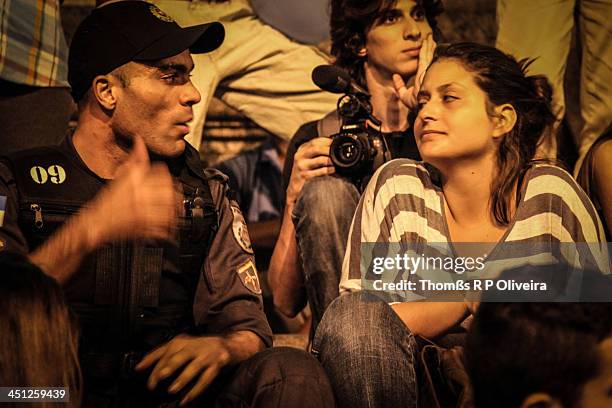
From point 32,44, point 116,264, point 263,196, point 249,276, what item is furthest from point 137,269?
point 263,196

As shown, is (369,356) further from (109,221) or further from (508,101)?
(508,101)

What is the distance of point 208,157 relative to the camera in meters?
3.35

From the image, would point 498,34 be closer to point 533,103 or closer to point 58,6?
point 533,103

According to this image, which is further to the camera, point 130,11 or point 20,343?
point 130,11

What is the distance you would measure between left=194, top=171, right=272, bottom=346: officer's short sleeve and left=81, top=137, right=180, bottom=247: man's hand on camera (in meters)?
0.17

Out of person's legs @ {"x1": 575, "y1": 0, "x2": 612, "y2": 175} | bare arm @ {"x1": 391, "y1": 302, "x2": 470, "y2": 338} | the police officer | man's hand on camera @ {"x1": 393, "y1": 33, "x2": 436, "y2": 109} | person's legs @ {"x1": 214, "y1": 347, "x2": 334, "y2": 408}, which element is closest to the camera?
person's legs @ {"x1": 214, "y1": 347, "x2": 334, "y2": 408}

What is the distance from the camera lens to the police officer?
2.05m

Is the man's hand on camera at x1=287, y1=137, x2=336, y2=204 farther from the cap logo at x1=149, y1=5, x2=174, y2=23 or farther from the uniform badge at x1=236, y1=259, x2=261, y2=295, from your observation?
the cap logo at x1=149, y1=5, x2=174, y2=23

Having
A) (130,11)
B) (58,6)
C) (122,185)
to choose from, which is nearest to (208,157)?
(58,6)

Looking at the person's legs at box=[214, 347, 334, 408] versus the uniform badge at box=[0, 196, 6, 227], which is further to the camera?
the uniform badge at box=[0, 196, 6, 227]

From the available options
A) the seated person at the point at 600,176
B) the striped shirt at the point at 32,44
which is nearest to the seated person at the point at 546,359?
the seated person at the point at 600,176

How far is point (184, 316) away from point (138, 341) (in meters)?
0.14

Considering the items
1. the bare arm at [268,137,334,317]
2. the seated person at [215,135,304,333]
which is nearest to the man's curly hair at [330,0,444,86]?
the seated person at [215,135,304,333]

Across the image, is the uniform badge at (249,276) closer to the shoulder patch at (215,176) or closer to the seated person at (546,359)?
the shoulder patch at (215,176)
